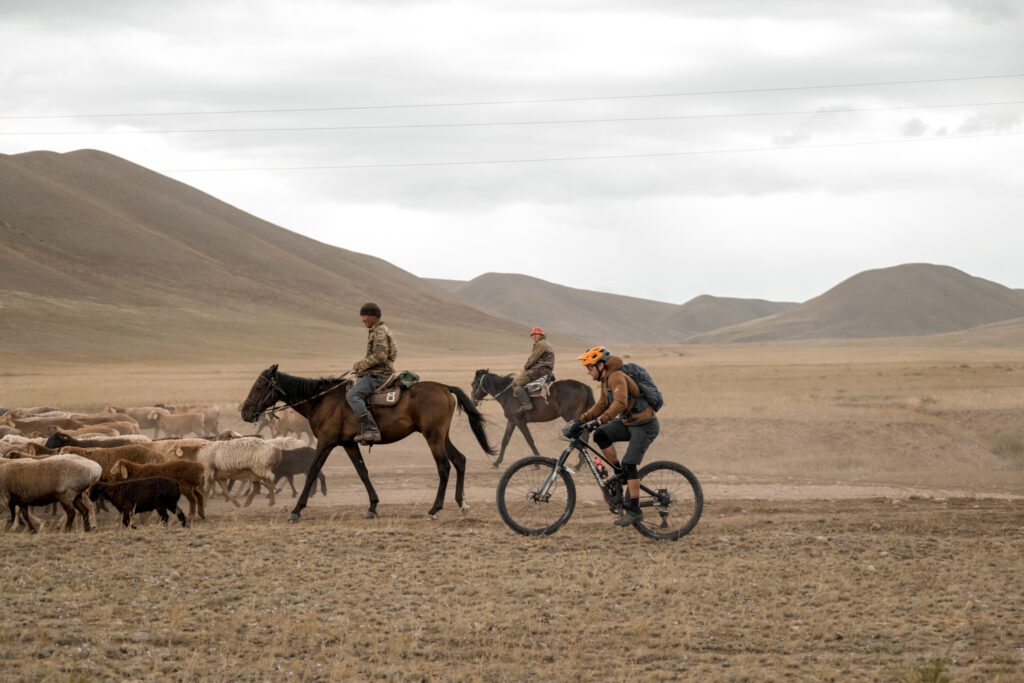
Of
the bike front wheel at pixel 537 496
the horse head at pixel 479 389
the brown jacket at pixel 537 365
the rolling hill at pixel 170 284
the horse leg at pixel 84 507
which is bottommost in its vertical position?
the horse leg at pixel 84 507

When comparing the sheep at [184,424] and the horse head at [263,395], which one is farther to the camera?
the sheep at [184,424]

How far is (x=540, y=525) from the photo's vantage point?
10.6 metres

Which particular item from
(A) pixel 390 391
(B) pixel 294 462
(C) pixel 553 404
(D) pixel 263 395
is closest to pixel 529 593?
(A) pixel 390 391

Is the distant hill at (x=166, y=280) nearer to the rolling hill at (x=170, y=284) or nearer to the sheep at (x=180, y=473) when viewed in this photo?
the rolling hill at (x=170, y=284)

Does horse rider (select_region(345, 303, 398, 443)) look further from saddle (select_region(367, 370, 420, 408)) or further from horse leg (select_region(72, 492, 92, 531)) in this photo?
horse leg (select_region(72, 492, 92, 531))

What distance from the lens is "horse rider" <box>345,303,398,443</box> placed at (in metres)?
12.0

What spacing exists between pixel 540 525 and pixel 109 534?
4.70 m

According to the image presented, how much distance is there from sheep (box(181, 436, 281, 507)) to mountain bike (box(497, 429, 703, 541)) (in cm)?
423

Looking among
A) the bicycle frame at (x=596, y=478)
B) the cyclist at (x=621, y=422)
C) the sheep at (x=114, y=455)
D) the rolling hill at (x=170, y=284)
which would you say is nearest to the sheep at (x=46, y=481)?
the sheep at (x=114, y=455)

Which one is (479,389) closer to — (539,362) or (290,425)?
(539,362)

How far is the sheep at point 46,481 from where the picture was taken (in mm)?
10500

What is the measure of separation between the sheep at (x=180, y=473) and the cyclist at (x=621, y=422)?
480cm

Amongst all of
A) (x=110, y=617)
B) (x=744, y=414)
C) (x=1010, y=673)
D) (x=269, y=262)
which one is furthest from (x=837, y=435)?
(x=269, y=262)

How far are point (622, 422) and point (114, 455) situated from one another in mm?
6639
